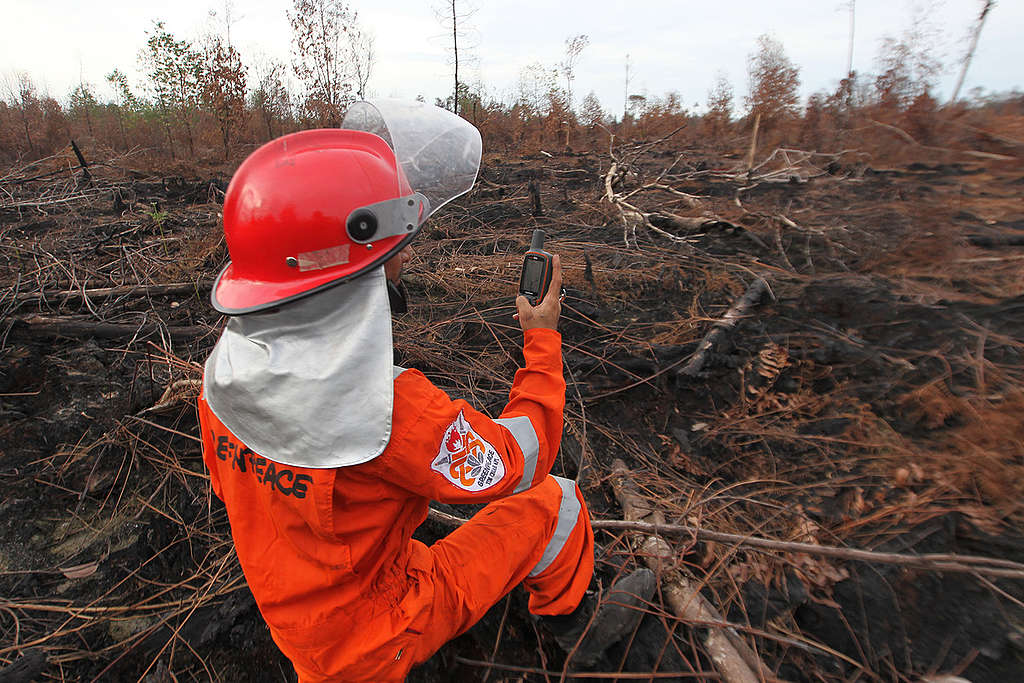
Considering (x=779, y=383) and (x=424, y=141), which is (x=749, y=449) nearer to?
(x=779, y=383)

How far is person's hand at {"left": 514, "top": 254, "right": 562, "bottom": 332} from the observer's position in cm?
150

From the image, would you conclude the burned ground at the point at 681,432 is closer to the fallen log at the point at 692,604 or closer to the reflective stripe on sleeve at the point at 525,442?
the fallen log at the point at 692,604

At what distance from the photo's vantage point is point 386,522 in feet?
3.91

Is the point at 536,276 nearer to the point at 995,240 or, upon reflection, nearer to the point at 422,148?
the point at 422,148

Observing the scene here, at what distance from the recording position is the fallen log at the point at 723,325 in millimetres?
3018

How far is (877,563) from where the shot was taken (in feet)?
5.57

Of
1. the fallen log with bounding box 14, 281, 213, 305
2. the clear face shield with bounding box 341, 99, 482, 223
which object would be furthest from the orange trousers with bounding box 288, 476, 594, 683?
the fallen log with bounding box 14, 281, 213, 305

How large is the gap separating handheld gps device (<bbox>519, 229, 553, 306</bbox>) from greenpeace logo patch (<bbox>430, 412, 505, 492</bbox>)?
0.59 metres

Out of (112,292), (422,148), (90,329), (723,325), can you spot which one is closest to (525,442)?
(422,148)

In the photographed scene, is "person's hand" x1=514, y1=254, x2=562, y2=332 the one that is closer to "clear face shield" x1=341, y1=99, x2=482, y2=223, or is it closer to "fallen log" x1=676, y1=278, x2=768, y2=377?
"clear face shield" x1=341, y1=99, x2=482, y2=223

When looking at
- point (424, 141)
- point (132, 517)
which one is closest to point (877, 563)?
point (424, 141)

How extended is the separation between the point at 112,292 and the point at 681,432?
4.50m

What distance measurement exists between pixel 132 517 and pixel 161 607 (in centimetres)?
60

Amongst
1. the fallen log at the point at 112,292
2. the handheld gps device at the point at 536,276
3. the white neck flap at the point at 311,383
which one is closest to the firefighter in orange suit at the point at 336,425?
the white neck flap at the point at 311,383
